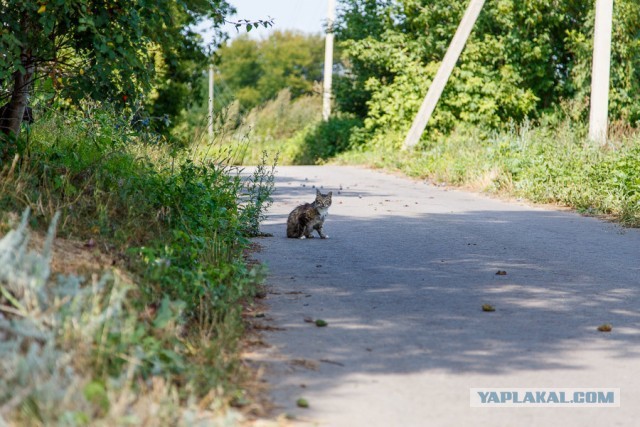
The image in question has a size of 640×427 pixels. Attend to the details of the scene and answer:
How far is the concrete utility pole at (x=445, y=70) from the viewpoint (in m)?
27.7

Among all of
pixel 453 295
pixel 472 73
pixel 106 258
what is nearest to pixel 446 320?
pixel 453 295

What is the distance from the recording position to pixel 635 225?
45.1ft

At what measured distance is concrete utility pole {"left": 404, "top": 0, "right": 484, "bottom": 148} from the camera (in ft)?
91.0

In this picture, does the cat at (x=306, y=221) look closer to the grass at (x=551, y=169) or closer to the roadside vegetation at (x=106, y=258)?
the roadside vegetation at (x=106, y=258)

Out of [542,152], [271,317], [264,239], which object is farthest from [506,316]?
[542,152]

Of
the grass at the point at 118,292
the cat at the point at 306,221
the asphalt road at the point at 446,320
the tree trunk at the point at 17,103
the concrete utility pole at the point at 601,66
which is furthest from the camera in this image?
the concrete utility pole at the point at 601,66

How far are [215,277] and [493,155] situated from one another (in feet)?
50.8

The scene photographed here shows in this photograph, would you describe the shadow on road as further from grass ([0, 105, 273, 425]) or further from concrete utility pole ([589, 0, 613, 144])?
concrete utility pole ([589, 0, 613, 144])

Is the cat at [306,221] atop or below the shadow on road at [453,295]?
atop

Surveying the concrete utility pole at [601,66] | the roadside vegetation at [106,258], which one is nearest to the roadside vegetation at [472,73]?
the concrete utility pole at [601,66]

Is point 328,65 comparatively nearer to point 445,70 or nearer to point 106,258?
point 445,70

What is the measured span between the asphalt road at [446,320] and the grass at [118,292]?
46cm

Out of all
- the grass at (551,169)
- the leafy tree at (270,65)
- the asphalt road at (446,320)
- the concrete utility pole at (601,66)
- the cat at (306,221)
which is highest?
the leafy tree at (270,65)

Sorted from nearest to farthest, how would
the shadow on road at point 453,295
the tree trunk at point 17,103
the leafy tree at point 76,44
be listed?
the shadow on road at point 453,295, the leafy tree at point 76,44, the tree trunk at point 17,103
